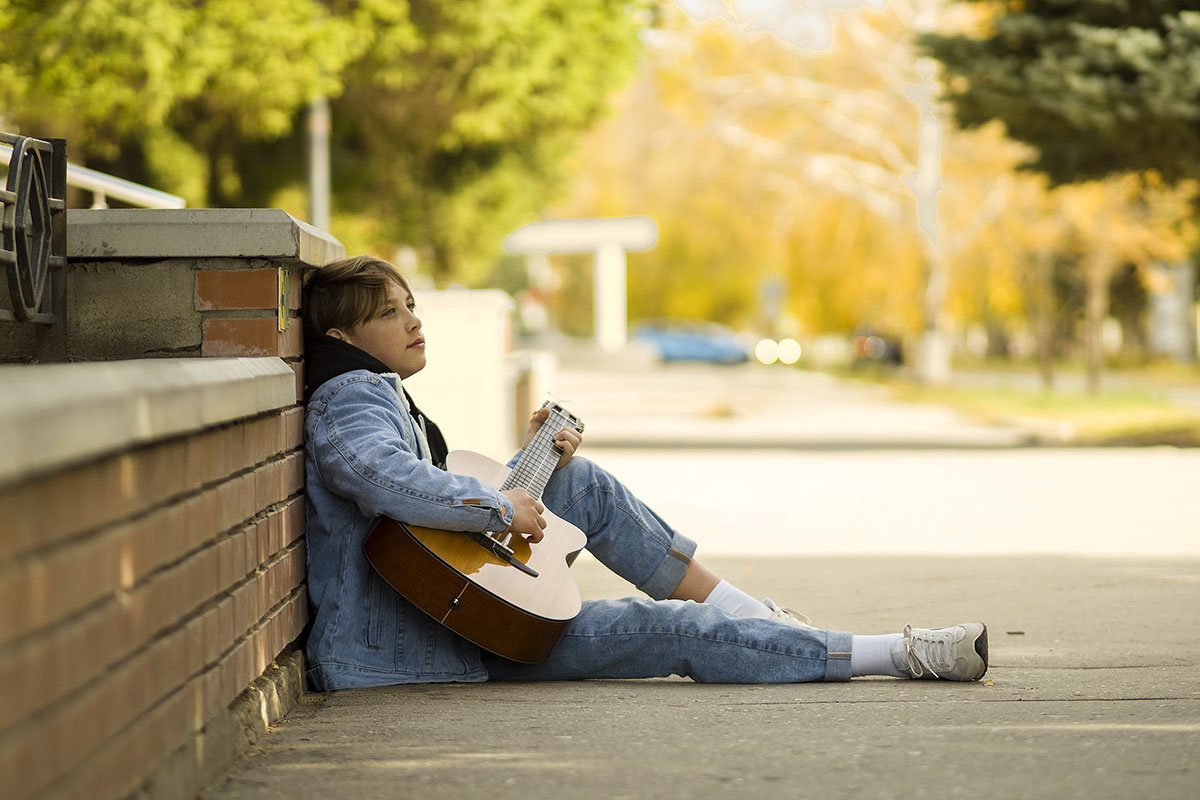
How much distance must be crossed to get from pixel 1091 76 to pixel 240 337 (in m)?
12.4

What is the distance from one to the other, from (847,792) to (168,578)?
1481 millimetres

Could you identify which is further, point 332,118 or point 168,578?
point 332,118

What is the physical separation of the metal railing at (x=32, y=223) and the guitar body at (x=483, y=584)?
1.11 m

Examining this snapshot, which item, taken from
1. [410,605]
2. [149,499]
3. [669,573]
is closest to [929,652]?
[669,573]

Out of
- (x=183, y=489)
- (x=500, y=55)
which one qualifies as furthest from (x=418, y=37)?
(x=183, y=489)

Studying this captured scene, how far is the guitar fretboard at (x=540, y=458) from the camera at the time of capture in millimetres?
4949

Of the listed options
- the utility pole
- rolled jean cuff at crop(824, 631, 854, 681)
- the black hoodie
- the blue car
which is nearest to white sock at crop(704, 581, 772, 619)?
rolled jean cuff at crop(824, 631, 854, 681)

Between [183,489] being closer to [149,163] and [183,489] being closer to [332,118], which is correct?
[149,163]

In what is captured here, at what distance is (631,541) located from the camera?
515 cm

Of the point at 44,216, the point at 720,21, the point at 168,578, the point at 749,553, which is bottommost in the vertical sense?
the point at 749,553

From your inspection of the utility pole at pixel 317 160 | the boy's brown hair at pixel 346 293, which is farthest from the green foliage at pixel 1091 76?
the boy's brown hair at pixel 346 293

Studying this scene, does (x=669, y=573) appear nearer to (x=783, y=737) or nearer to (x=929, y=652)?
(x=929, y=652)

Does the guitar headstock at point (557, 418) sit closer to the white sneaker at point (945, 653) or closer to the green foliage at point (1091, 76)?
the white sneaker at point (945, 653)

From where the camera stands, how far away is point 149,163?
65.5 ft
